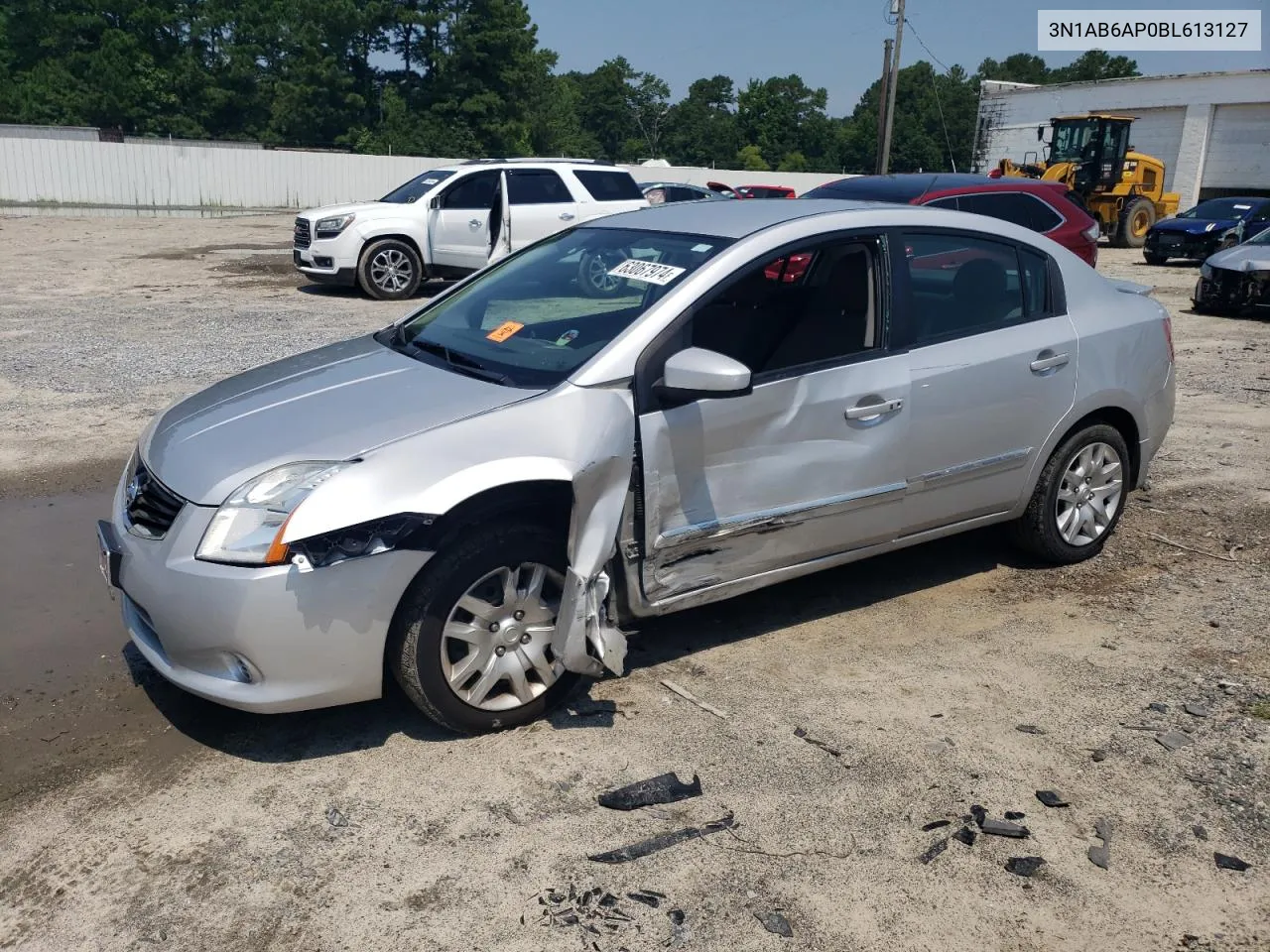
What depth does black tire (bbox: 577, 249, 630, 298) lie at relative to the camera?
13.9ft

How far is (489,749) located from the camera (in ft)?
11.9

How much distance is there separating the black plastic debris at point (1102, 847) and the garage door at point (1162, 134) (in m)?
47.3

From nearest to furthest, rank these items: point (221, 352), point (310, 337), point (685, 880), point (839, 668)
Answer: point (685, 880) → point (839, 668) → point (221, 352) → point (310, 337)

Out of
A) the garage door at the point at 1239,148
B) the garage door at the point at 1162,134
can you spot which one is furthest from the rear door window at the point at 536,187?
the garage door at the point at 1239,148

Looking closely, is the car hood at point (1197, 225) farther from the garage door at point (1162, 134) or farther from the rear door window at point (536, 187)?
the garage door at point (1162, 134)

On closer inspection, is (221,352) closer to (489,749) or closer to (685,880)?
(489,749)

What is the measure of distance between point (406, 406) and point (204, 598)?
0.88m

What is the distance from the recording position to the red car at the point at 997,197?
10.7m

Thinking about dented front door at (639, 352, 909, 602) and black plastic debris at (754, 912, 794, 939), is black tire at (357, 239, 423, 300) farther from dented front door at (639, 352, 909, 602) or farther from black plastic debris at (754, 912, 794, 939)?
black plastic debris at (754, 912, 794, 939)

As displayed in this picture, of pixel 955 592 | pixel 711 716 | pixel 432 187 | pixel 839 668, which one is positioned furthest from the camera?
pixel 432 187

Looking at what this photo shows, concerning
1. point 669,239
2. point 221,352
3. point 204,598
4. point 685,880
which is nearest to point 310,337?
point 221,352

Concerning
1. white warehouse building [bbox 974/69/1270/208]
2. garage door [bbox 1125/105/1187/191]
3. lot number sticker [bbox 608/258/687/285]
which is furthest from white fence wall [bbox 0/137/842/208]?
lot number sticker [bbox 608/258/687/285]

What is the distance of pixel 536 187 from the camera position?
1548 centimetres

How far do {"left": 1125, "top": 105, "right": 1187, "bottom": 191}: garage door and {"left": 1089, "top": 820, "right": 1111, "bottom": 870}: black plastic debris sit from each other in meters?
47.3
